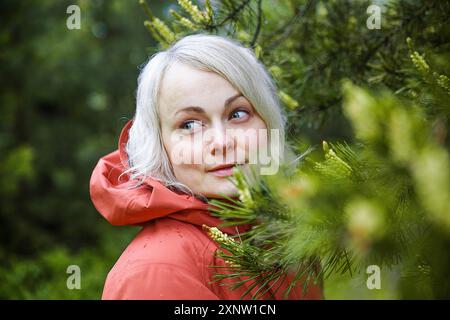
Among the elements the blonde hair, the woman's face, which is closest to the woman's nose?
the woman's face

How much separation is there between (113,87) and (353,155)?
21.5 ft

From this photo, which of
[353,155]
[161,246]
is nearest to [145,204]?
[161,246]

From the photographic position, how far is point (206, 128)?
152 cm

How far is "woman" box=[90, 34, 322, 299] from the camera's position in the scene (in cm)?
130

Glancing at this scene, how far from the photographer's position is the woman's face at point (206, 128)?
1.48 m

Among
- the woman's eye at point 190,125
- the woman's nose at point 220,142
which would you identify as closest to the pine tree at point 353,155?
the woman's nose at point 220,142

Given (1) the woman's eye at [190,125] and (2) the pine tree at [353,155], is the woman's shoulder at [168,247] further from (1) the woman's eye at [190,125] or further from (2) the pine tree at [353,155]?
(1) the woman's eye at [190,125]

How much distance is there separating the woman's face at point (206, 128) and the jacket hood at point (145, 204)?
9 centimetres

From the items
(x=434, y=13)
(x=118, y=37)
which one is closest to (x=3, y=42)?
(x=118, y=37)

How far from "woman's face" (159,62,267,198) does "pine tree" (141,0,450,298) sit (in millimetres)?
221

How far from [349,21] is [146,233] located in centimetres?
120

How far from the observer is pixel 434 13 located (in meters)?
1.66
